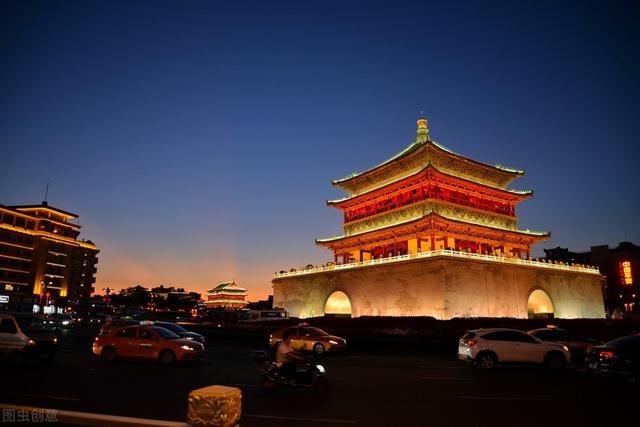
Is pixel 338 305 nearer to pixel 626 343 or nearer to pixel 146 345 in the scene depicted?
pixel 146 345

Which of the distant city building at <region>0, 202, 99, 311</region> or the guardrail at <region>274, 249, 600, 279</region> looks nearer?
the guardrail at <region>274, 249, 600, 279</region>

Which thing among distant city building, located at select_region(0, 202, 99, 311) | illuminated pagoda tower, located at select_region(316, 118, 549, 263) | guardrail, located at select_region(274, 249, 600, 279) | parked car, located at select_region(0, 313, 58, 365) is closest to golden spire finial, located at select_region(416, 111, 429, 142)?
illuminated pagoda tower, located at select_region(316, 118, 549, 263)

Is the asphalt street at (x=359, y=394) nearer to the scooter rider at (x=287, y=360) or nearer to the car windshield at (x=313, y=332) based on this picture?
the scooter rider at (x=287, y=360)

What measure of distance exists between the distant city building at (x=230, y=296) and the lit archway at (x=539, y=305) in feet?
214

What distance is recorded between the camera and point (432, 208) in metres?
38.2

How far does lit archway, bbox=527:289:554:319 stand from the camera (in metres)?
37.8

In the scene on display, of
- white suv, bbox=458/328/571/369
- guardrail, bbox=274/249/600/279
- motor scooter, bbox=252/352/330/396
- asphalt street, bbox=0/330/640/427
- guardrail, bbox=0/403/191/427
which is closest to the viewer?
guardrail, bbox=0/403/191/427

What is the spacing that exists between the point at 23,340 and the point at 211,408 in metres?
12.3

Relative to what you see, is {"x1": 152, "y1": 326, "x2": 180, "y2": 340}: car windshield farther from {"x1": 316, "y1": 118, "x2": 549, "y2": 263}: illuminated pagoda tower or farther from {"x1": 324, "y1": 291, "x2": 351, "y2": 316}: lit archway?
{"x1": 324, "y1": 291, "x2": 351, "y2": 316}: lit archway

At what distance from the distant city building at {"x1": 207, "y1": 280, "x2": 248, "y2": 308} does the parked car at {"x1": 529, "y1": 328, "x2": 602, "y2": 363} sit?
266ft

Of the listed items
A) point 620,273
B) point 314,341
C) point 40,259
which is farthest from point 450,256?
point 40,259

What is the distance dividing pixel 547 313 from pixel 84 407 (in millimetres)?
38851

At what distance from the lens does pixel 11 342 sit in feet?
43.6

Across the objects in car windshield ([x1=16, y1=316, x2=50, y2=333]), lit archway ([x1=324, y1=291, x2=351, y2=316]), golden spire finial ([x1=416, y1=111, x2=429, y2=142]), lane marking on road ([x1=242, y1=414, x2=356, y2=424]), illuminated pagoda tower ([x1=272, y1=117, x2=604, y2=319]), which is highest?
golden spire finial ([x1=416, y1=111, x2=429, y2=142])
